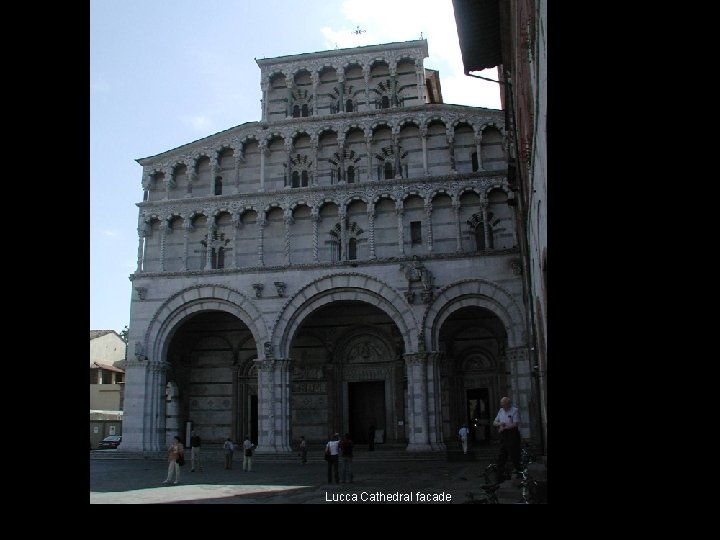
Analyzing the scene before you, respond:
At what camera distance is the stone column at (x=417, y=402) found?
24.5m

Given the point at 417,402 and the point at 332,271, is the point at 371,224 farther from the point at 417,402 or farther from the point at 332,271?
the point at 417,402

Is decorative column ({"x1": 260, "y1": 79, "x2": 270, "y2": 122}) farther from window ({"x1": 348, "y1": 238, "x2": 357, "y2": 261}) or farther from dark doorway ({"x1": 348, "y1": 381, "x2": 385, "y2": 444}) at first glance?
dark doorway ({"x1": 348, "y1": 381, "x2": 385, "y2": 444})

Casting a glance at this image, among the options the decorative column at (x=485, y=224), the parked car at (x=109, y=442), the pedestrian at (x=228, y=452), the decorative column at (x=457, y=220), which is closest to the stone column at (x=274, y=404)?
the pedestrian at (x=228, y=452)

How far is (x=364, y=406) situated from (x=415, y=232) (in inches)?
314

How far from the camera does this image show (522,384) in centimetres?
2367

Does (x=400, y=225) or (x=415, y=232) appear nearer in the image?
(x=400, y=225)

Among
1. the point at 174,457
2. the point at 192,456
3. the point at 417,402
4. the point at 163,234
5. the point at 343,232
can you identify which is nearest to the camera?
the point at 174,457

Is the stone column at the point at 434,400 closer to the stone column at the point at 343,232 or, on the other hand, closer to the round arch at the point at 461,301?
the round arch at the point at 461,301

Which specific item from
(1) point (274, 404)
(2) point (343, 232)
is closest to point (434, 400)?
(1) point (274, 404)

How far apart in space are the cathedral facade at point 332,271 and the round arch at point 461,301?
0.05 metres

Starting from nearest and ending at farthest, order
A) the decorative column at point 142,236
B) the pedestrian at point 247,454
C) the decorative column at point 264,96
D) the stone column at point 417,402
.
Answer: the pedestrian at point 247,454, the stone column at point 417,402, the decorative column at point 142,236, the decorative column at point 264,96
